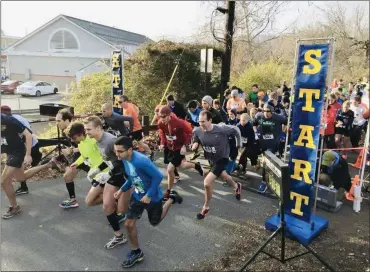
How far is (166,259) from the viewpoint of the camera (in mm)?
4078

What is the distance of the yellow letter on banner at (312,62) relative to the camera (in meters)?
4.32

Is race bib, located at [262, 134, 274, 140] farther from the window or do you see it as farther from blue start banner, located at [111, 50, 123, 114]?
the window

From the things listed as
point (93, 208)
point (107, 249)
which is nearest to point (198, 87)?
point (93, 208)

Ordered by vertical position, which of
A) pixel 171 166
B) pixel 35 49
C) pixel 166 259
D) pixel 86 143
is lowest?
pixel 166 259

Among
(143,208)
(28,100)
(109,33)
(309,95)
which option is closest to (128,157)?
(143,208)

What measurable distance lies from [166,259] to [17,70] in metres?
42.8

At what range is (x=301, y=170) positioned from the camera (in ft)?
15.4

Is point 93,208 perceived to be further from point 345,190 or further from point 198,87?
point 198,87

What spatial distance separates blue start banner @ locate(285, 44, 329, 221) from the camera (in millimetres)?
4340

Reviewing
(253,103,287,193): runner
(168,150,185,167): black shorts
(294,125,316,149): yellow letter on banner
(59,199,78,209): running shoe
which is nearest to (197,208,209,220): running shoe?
(168,150,185,167): black shorts

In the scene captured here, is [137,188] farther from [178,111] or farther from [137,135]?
[178,111]

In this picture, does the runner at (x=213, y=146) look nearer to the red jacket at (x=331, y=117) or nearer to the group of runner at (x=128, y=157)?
the group of runner at (x=128, y=157)

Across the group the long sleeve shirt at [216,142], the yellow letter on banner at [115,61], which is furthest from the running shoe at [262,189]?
the yellow letter on banner at [115,61]

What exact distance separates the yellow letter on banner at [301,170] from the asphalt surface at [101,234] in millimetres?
1007
